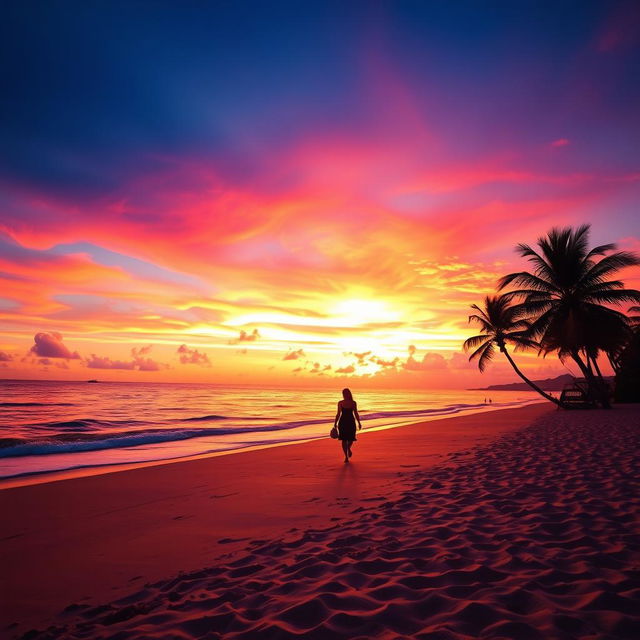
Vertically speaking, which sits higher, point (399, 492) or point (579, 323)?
point (579, 323)

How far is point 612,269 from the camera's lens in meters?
23.9

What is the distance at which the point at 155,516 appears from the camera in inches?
270

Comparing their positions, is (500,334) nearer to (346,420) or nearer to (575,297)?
(575,297)

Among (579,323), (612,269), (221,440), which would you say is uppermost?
→ (612,269)

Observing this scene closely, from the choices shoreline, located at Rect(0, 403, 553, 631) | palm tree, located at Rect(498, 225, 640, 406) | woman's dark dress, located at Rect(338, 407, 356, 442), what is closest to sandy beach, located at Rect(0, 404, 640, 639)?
shoreline, located at Rect(0, 403, 553, 631)

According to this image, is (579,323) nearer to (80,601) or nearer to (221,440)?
(221,440)

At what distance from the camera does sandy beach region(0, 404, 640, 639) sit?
3.23 meters

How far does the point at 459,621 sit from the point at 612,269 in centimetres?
2606

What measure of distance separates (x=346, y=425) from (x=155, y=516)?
547cm

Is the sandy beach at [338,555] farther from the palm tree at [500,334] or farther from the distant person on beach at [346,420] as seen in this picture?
the palm tree at [500,334]

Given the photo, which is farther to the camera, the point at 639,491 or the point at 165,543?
the point at 639,491

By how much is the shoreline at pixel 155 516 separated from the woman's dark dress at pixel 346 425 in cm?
74

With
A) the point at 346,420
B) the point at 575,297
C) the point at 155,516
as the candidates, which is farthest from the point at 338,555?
the point at 575,297

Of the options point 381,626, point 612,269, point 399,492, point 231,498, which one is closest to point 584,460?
point 399,492
